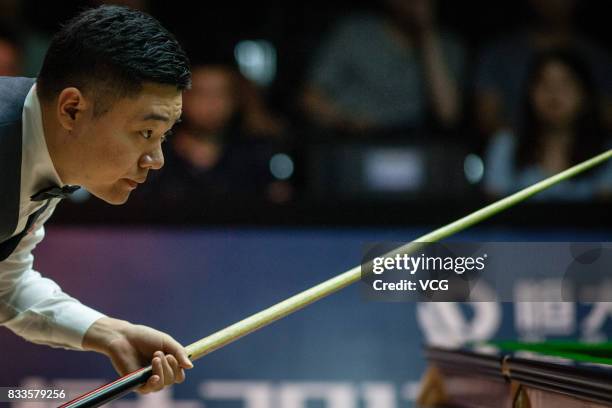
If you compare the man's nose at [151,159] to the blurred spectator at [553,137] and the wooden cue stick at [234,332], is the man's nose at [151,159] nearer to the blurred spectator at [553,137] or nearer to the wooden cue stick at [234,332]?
the wooden cue stick at [234,332]

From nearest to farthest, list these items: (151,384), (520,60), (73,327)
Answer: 1. (151,384)
2. (73,327)
3. (520,60)

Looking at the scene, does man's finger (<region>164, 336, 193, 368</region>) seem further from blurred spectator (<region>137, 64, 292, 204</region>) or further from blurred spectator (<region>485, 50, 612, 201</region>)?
blurred spectator (<region>485, 50, 612, 201</region>)

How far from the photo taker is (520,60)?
170 inches

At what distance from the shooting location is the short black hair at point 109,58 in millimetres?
1805

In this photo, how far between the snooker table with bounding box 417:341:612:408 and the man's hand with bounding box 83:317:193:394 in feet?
2.13

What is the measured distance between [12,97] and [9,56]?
1893mm

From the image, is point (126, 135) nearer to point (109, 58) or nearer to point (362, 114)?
point (109, 58)

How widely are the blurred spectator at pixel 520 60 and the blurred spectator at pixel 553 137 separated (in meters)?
0.17

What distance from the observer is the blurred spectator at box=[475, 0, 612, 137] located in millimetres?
4219

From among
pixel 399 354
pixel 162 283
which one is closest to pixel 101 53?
pixel 162 283

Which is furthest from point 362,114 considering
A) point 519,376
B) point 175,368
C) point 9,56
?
point 175,368

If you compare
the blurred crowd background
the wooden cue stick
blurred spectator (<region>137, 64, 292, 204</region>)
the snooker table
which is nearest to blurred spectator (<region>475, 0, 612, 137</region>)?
the blurred crowd background

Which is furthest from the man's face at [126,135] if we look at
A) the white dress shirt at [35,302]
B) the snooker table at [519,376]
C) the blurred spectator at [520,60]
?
the blurred spectator at [520,60]

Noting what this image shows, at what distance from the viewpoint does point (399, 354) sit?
11.7 ft
